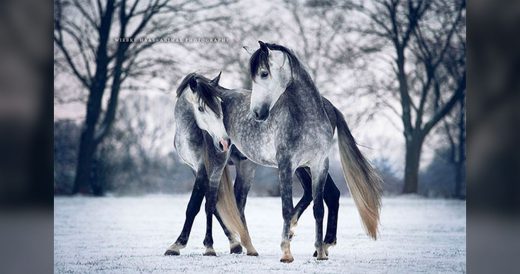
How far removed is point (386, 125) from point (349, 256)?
1.31m

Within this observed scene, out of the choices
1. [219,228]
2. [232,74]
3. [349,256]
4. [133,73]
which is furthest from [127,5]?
[349,256]

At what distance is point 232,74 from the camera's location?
7328mm

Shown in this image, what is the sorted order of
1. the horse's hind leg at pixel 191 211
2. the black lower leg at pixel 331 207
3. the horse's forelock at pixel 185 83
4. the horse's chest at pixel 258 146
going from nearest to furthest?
the horse's chest at pixel 258 146
the black lower leg at pixel 331 207
the horse's hind leg at pixel 191 211
the horse's forelock at pixel 185 83

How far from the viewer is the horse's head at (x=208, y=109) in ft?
23.0

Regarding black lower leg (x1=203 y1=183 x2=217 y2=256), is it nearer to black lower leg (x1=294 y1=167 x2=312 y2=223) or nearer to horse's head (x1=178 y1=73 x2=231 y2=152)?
Result: horse's head (x1=178 y1=73 x2=231 y2=152)

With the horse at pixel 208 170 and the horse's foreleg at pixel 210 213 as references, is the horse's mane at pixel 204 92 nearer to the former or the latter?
the horse at pixel 208 170

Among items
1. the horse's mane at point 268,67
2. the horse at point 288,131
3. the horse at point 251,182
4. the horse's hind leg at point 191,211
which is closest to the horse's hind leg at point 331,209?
the horse at point 251,182

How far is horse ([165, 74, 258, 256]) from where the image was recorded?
23.1ft

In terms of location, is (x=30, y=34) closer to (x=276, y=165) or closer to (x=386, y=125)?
(x=276, y=165)

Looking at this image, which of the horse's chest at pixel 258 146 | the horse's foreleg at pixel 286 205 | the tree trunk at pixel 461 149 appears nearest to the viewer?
the horse's foreleg at pixel 286 205

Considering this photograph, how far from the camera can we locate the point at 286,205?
6.83 meters

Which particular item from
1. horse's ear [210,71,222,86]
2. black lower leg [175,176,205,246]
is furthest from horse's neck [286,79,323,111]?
black lower leg [175,176,205,246]

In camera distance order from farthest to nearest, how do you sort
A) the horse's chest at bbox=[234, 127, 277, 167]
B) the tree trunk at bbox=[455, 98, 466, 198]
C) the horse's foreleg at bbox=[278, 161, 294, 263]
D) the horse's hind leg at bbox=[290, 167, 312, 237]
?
1. the tree trunk at bbox=[455, 98, 466, 198]
2. the horse's hind leg at bbox=[290, 167, 312, 237]
3. the horse's chest at bbox=[234, 127, 277, 167]
4. the horse's foreleg at bbox=[278, 161, 294, 263]

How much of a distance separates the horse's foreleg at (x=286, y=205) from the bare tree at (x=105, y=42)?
1642mm
